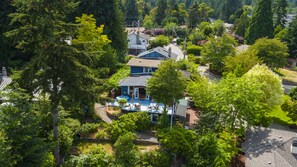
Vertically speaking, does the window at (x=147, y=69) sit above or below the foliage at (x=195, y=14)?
below

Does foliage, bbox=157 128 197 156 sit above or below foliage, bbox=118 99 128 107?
below

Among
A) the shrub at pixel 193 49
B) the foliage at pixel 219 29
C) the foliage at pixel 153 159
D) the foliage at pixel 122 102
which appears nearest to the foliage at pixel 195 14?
the foliage at pixel 219 29

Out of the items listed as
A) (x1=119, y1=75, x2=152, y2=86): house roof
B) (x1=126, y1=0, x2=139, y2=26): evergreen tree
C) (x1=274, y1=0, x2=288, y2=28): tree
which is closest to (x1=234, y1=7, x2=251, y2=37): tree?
(x1=274, y1=0, x2=288, y2=28): tree

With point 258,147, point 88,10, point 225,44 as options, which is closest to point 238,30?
point 225,44

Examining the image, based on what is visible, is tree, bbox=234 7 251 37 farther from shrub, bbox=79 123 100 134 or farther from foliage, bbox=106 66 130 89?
shrub, bbox=79 123 100 134

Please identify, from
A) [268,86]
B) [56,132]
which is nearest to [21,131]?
[56,132]

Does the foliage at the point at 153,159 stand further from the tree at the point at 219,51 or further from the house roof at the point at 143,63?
the tree at the point at 219,51

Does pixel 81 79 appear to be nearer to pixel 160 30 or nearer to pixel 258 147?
pixel 258 147
